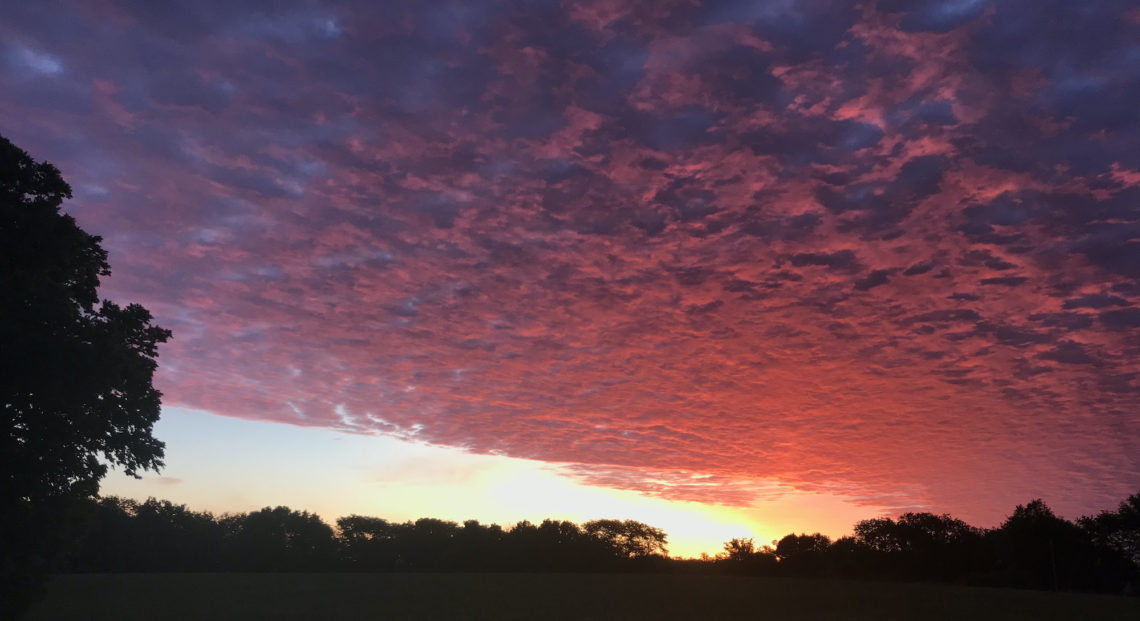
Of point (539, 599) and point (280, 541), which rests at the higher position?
point (280, 541)

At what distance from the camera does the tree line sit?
86125mm

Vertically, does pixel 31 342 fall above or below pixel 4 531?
above

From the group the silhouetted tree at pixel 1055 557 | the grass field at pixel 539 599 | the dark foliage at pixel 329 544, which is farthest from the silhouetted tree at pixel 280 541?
the silhouetted tree at pixel 1055 557

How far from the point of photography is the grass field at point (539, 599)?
1939 inches

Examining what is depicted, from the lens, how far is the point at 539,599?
59.0 meters

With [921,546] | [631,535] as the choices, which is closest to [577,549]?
[631,535]

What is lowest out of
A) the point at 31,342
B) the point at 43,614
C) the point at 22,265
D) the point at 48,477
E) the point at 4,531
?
the point at 43,614

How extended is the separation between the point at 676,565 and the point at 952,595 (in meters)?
37.2

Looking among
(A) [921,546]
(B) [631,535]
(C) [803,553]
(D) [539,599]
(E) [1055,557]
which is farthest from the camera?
(B) [631,535]

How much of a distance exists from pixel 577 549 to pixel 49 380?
83347 mm

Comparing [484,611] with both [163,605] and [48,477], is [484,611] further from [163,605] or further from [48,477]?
[48,477]

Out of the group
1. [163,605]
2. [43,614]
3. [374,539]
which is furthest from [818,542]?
[43,614]

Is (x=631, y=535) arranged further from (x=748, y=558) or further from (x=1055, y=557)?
(x=1055, y=557)

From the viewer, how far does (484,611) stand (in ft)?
170
